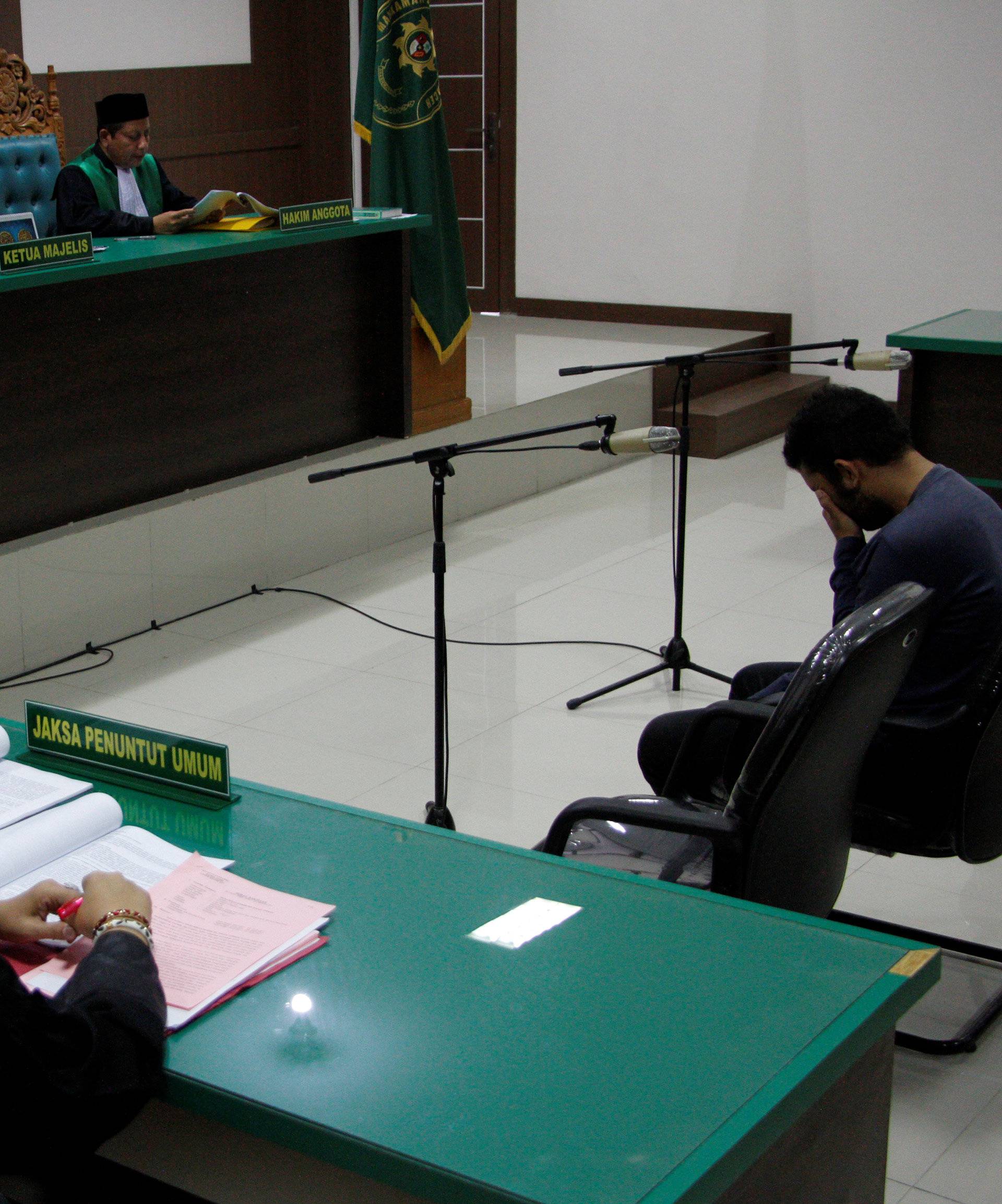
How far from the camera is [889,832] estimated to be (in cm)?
246

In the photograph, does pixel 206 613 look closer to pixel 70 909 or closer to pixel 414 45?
pixel 414 45

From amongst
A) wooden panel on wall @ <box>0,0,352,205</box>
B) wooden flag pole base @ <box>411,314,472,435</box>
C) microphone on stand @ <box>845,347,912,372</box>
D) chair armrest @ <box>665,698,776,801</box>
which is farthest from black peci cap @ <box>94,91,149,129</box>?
chair armrest @ <box>665,698,776,801</box>

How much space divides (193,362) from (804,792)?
10.6ft

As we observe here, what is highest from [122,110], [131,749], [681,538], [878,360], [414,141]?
[122,110]

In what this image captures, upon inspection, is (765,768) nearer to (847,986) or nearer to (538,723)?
(847,986)

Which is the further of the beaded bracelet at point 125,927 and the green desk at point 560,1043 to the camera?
the beaded bracelet at point 125,927

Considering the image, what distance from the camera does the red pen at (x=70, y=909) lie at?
5.16ft

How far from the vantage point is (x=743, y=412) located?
7.05 m

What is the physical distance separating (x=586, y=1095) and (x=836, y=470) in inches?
58.8

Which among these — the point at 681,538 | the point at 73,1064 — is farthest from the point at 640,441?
the point at 73,1064

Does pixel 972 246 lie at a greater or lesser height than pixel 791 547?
greater

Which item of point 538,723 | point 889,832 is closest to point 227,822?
point 889,832

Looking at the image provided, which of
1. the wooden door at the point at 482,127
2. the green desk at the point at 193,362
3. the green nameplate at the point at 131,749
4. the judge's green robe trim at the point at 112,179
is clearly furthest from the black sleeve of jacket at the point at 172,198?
the green nameplate at the point at 131,749

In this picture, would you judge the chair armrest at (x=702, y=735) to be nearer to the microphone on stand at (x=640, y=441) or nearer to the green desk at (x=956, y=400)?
the microphone on stand at (x=640, y=441)
